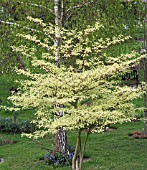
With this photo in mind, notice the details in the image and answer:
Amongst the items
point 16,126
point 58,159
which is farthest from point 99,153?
point 16,126

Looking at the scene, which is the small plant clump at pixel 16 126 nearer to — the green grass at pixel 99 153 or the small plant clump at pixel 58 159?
the green grass at pixel 99 153

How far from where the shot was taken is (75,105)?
8.53 m

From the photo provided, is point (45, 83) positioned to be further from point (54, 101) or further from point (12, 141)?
point (12, 141)

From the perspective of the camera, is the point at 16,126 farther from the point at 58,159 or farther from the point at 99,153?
the point at 58,159

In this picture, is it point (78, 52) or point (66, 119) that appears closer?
point (66, 119)

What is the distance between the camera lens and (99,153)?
41.8ft

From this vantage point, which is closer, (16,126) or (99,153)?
(99,153)

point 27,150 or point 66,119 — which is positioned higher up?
point 66,119

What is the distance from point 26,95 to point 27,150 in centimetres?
546

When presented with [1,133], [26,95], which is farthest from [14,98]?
[1,133]

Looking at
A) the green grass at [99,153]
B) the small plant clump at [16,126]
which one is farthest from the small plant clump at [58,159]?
the small plant clump at [16,126]

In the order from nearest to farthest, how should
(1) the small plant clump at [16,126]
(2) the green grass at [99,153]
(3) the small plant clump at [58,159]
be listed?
1. (2) the green grass at [99,153]
2. (3) the small plant clump at [58,159]
3. (1) the small plant clump at [16,126]

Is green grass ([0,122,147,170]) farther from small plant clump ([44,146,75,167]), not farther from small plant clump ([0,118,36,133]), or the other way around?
small plant clump ([0,118,36,133])

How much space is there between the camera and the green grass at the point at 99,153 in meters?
11.2
